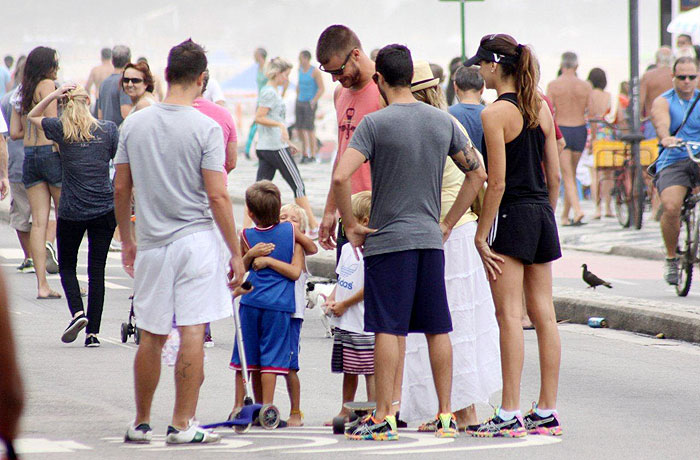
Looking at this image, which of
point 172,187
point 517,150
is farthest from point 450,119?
point 172,187

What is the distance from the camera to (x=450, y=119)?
20.9 ft

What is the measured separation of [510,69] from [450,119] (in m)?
0.37

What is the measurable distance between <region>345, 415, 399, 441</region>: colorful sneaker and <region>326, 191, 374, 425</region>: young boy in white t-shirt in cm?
50

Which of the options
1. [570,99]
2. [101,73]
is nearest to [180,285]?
[570,99]

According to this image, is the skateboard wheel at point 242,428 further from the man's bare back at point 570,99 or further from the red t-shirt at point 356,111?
the man's bare back at point 570,99

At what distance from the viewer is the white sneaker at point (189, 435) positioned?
20.3 feet

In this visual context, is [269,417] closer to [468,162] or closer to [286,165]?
[468,162]

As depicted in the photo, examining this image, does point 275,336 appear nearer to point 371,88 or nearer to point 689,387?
point 371,88

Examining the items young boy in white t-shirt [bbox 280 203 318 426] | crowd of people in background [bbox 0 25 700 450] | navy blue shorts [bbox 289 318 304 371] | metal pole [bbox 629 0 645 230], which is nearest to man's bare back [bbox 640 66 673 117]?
metal pole [bbox 629 0 645 230]

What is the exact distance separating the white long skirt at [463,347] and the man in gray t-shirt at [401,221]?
28cm

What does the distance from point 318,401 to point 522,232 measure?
1710mm

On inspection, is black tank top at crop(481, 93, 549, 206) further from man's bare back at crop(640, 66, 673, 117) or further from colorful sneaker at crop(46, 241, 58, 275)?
man's bare back at crop(640, 66, 673, 117)

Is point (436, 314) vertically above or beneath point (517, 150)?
beneath

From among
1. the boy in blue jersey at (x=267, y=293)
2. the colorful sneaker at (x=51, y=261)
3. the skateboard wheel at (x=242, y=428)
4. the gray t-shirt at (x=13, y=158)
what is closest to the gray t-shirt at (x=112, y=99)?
the gray t-shirt at (x=13, y=158)
